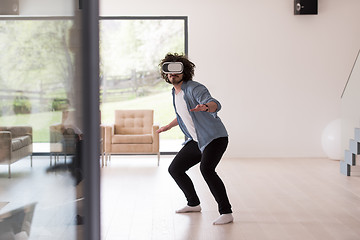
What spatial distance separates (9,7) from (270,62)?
8028mm

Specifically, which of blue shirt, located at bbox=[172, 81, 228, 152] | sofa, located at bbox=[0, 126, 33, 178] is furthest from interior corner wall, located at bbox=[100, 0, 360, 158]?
sofa, located at bbox=[0, 126, 33, 178]

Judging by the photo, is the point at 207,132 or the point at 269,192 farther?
the point at 269,192

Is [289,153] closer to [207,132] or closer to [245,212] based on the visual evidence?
[245,212]

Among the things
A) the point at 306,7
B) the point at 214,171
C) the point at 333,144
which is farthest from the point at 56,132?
the point at 306,7

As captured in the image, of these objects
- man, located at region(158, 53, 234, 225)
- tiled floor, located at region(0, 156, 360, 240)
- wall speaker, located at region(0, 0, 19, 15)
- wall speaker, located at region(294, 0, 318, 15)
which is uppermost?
wall speaker, located at region(294, 0, 318, 15)

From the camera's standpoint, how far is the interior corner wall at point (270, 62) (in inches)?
362

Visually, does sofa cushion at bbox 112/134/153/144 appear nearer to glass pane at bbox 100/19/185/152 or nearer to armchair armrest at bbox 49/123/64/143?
glass pane at bbox 100/19/185/152

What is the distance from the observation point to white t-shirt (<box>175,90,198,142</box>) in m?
4.60

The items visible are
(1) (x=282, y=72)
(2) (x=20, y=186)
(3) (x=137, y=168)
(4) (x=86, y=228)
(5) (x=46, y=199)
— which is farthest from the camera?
(1) (x=282, y=72)

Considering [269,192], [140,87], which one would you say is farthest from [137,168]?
[269,192]

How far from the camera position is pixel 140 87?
31.1 ft

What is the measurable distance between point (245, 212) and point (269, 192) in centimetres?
111

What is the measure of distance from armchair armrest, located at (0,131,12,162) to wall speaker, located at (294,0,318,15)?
8.12 meters

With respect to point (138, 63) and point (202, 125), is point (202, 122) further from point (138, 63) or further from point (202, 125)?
point (138, 63)
